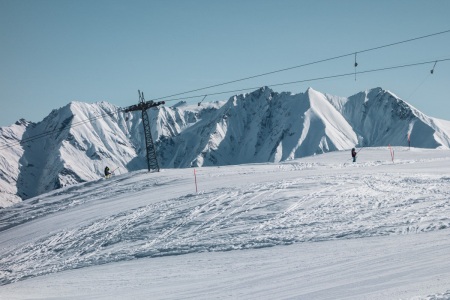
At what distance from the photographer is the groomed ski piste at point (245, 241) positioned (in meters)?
12.7

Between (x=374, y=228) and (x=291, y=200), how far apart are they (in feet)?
21.1

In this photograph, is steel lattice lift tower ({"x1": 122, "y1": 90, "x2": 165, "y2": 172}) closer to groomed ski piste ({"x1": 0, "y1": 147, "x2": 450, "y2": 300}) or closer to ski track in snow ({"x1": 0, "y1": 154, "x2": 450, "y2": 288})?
groomed ski piste ({"x1": 0, "y1": 147, "x2": 450, "y2": 300})

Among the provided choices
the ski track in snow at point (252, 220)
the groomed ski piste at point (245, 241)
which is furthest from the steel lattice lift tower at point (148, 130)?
the ski track in snow at point (252, 220)

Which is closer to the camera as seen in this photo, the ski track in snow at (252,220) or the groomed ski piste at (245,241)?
the groomed ski piste at (245,241)

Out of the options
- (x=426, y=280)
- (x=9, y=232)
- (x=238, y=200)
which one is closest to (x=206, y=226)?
(x=238, y=200)

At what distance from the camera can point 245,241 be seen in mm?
18500

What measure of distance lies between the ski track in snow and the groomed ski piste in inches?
2.4

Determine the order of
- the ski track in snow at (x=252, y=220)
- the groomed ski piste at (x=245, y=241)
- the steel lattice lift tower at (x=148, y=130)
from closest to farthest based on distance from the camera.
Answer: the groomed ski piste at (x=245, y=241) < the ski track in snow at (x=252, y=220) < the steel lattice lift tower at (x=148, y=130)

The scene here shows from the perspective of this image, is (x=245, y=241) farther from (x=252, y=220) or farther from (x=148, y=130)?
(x=148, y=130)

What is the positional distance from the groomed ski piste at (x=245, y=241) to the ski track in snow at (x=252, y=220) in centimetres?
6

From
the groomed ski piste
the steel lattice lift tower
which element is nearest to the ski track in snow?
the groomed ski piste

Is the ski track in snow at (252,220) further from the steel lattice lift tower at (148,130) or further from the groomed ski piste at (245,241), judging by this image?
the steel lattice lift tower at (148,130)

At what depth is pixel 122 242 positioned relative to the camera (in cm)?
2180

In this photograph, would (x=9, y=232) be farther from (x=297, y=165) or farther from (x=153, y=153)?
(x=297, y=165)
